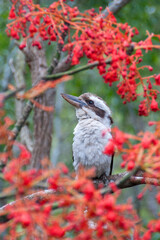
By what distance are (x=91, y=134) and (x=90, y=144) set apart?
124mm

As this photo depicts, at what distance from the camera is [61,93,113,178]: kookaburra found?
5.19 m

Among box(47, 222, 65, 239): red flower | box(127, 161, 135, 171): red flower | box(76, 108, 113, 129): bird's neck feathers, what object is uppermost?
box(76, 108, 113, 129): bird's neck feathers

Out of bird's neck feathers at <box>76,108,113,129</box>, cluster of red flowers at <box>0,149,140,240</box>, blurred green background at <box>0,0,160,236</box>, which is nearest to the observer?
cluster of red flowers at <box>0,149,140,240</box>

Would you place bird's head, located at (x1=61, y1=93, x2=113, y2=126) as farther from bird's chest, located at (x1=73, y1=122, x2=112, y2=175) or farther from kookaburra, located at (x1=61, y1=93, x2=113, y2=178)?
bird's chest, located at (x1=73, y1=122, x2=112, y2=175)

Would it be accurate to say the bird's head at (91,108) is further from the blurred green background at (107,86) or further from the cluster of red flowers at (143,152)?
the cluster of red flowers at (143,152)

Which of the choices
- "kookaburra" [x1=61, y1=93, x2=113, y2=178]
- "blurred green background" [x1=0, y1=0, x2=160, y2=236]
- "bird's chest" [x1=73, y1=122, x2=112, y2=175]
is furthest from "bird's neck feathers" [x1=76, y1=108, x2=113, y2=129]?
"blurred green background" [x1=0, y1=0, x2=160, y2=236]

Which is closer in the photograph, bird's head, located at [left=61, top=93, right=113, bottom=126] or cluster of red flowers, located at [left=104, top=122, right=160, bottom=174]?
cluster of red flowers, located at [left=104, top=122, right=160, bottom=174]

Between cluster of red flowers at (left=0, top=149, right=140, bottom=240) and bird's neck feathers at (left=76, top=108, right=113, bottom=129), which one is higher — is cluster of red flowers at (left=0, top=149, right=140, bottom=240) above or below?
below

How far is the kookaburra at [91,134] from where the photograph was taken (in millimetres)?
5188

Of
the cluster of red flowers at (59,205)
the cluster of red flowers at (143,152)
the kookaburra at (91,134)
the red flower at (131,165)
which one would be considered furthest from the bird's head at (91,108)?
the cluster of red flowers at (59,205)

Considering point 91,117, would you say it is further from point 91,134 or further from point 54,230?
point 54,230

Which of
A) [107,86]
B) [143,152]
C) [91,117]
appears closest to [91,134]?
[91,117]

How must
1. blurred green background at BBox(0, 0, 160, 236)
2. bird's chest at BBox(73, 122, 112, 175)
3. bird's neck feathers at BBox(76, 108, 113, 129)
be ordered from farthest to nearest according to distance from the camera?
blurred green background at BBox(0, 0, 160, 236) → bird's neck feathers at BBox(76, 108, 113, 129) → bird's chest at BBox(73, 122, 112, 175)

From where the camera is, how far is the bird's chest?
203 inches
